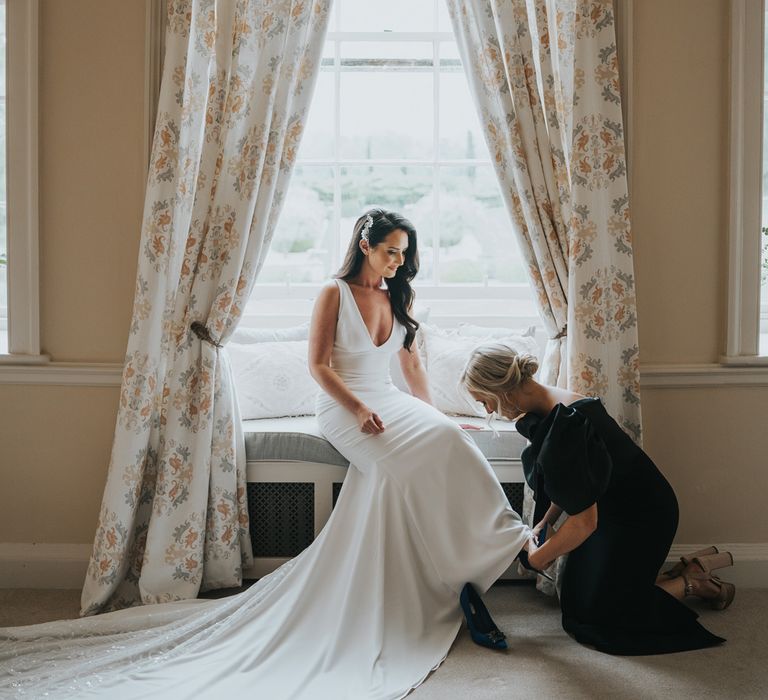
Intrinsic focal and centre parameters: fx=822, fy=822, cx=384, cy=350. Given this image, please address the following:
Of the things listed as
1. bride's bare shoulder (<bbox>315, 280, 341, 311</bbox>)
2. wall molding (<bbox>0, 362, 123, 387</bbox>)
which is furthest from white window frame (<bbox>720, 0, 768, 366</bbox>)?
wall molding (<bbox>0, 362, 123, 387</bbox>)

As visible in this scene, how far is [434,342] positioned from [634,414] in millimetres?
913

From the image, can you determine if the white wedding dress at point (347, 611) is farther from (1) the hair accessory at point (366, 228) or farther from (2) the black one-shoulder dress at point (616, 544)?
(1) the hair accessory at point (366, 228)

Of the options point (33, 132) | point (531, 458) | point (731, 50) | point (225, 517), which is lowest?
point (225, 517)

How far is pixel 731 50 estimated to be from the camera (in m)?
3.10

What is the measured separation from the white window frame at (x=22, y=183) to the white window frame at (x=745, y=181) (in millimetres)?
2618

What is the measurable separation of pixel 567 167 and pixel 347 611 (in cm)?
177

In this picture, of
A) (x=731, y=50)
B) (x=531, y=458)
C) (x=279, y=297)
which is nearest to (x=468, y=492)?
(x=531, y=458)

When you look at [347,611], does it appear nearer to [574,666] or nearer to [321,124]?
[574,666]

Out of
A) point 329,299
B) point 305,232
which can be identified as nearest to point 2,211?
point 305,232

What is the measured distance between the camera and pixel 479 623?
263cm

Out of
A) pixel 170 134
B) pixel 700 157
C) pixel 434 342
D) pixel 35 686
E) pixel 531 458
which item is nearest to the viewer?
pixel 35 686

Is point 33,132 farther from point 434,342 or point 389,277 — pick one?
point 434,342

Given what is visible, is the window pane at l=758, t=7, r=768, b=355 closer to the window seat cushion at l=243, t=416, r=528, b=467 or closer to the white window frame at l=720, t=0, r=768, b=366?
the white window frame at l=720, t=0, r=768, b=366

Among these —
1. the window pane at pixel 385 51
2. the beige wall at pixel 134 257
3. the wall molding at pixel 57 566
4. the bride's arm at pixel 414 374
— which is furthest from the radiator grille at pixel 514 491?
the window pane at pixel 385 51
